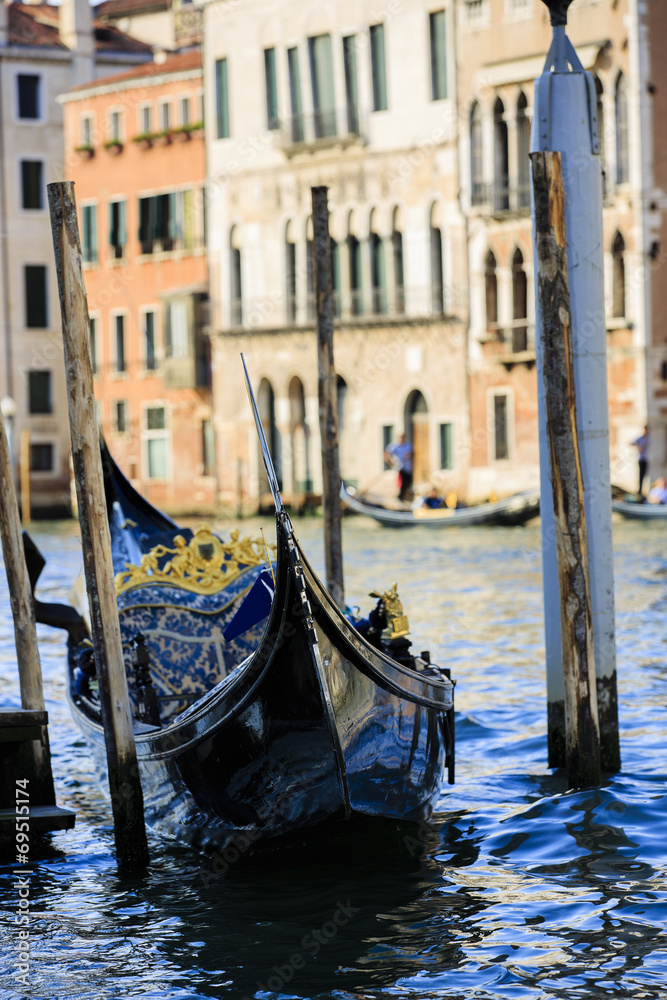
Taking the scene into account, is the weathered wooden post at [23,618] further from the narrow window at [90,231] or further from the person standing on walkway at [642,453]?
the narrow window at [90,231]

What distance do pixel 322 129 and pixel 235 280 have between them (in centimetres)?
238

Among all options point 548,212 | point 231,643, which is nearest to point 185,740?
point 231,643

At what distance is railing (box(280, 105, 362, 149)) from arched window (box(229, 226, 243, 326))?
1511 mm

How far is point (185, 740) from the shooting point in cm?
442

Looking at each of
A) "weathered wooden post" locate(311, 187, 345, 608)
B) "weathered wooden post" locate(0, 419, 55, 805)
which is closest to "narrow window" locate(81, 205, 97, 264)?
"weathered wooden post" locate(311, 187, 345, 608)

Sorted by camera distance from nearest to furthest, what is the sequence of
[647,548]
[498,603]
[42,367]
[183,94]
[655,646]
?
1. [655,646]
2. [498,603]
3. [647,548]
4. [183,94]
5. [42,367]

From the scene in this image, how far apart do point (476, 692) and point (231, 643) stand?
169cm

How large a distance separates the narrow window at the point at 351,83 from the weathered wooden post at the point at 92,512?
1555cm

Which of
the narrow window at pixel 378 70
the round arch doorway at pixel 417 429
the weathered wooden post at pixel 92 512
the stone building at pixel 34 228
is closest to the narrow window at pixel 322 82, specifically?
the narrow window at pixel 378 70

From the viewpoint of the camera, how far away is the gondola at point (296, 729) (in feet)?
13.3

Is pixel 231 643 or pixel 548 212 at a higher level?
pixel 548 212

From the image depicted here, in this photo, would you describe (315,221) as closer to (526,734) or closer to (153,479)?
(526,734)

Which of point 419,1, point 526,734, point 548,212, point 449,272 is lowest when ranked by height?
point 526,734

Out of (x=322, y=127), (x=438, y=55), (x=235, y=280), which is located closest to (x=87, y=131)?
(x=235, y=280)
